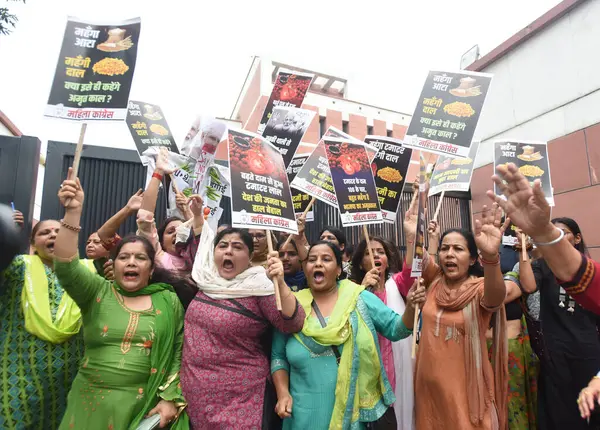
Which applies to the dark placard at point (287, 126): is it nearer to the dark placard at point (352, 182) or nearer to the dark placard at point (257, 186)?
the dark placard at point (352, 182)

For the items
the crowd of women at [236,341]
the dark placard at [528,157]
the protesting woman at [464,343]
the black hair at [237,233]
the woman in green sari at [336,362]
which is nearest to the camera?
the crowd of women at [236,341]

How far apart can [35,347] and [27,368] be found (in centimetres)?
12

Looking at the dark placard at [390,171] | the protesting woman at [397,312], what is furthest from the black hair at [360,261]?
the dark placard at [390,171]

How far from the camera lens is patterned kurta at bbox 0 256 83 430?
7.72 feet

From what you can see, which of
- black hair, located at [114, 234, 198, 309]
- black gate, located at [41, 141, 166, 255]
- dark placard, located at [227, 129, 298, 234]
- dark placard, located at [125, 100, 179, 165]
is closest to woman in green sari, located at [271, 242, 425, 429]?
dark placard, located at [227, 129, 298, 234]

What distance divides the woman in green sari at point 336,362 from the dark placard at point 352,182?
67 cm

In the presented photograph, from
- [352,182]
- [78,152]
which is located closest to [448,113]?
[352,182]

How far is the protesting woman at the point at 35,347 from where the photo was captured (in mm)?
2369

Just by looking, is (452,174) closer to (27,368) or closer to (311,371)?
(311,371)

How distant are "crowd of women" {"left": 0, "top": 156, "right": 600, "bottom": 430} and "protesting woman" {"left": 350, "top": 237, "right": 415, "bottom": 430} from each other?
4cm

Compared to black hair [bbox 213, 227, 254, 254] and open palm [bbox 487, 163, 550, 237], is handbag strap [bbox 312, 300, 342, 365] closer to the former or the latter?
black hair [bbox 213, 227, 254, 254]

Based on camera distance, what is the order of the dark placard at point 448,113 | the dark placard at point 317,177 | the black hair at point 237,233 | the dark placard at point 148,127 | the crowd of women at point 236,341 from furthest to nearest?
the dark placard at point 148,127 < the dark placard at point 317,177 < the dark placard at point 448,113 < the black hair at point 237,233 < the crowd of women at point 236,341

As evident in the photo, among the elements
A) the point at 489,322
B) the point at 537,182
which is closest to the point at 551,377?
the point at 489,322

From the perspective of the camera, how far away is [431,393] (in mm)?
2760
